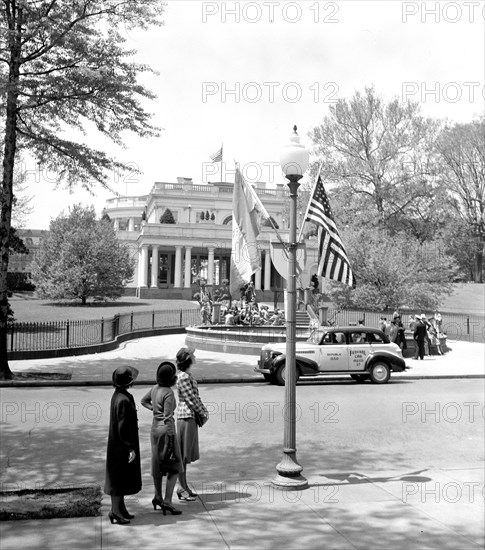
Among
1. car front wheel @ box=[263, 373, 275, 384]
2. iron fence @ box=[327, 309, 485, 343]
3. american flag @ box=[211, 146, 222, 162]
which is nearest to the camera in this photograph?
car front wheel @ box=[263, 373, 275, 384]

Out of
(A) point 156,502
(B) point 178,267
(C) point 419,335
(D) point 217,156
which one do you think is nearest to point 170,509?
(A) point 156,502

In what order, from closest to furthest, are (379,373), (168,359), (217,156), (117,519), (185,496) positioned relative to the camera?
(117,519)
(185,496)
(379,373)
(168,359)
(217,156)

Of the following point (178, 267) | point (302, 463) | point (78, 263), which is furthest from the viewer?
point (178, 267)

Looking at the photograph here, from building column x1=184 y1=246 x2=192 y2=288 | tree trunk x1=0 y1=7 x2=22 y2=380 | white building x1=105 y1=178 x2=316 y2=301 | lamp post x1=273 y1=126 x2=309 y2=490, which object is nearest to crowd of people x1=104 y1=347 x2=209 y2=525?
lamp post x1=273 y1=126 x2=309 y2=490

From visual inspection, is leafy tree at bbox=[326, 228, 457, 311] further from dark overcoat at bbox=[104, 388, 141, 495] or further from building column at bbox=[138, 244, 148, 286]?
dark overcoat at bbox=[104, 388, 141, 495]

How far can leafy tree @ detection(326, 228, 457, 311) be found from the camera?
4041cm

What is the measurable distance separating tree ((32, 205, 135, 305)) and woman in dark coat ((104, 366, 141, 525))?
4015 cm

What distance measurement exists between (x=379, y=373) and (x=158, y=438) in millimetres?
11842

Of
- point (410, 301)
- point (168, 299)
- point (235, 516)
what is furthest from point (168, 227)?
point (235, 516)

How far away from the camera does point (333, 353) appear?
16.8 metres

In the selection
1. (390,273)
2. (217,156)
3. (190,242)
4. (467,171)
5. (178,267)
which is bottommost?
(390,273)

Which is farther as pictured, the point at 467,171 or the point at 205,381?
the point at 467,171

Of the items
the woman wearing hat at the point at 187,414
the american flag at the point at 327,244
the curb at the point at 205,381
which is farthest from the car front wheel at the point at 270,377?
the woman wearing hat at the point at 187,414

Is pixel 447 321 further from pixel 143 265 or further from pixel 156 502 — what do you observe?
pixel 143 265
